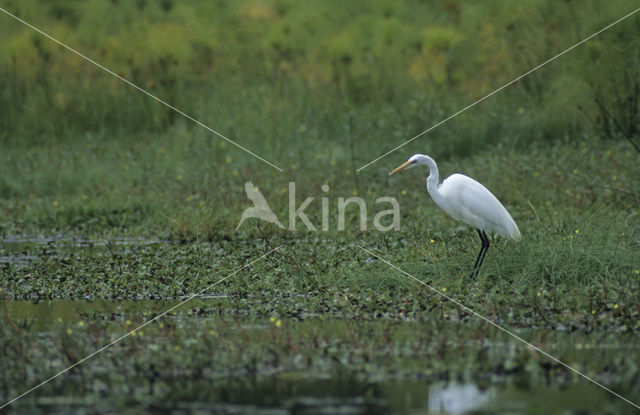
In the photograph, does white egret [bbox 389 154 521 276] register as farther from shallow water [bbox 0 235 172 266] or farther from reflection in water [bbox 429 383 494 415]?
shallow water [bbox 0 235 172 266]

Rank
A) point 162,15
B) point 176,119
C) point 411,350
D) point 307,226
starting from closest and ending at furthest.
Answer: point 411,350, point 307,226, point 176,119, point 162,15

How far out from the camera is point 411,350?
603cm

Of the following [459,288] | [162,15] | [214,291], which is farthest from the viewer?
[162,15]

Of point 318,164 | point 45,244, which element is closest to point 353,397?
point 45,244

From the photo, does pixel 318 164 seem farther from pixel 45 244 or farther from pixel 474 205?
pixel 474 205

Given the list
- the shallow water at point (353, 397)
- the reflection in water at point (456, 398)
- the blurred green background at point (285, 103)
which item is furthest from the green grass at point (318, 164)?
the reflection in water at point (456, 398)

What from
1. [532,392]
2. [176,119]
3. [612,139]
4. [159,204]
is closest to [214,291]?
[532,392]

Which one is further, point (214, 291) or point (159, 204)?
point (159, 204)

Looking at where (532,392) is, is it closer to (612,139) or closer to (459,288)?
(459,288)

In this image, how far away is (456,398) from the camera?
5109 mm

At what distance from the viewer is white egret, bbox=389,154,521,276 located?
27.9 feet

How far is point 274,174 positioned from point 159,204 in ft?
7.53

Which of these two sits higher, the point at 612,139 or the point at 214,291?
the point at 612,139

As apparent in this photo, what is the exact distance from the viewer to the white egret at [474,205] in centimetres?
849
